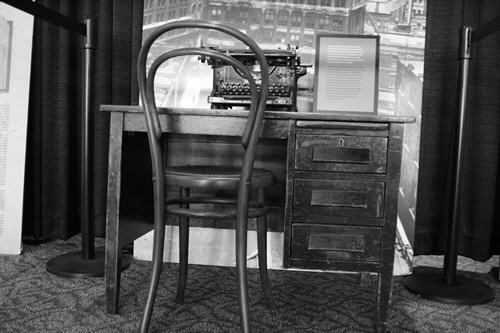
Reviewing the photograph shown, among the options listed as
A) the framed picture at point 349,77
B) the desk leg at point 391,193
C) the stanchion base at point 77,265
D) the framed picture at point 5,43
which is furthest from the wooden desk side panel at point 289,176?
the framed picture at point 5,43

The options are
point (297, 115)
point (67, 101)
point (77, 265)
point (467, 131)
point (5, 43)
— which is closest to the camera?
point (297, 115)

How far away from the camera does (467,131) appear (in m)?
2.75

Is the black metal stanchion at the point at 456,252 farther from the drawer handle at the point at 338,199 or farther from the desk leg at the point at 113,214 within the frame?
the desk leg at the point at 113,214

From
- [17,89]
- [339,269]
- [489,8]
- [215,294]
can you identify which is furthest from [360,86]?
[17,89]

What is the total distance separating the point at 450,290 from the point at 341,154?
1.00 metres

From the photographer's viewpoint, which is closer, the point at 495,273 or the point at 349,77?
the point at 349,77

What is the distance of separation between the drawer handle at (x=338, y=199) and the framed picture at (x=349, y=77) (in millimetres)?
851

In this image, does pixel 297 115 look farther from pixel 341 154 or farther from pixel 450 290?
pixel 450 290

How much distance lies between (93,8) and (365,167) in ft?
6.52

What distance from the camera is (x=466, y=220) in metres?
2.82

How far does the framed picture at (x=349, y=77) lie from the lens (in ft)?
8.23

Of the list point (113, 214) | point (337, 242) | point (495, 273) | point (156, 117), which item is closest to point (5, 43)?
point (113, 214)

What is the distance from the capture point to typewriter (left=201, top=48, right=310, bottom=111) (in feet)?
7.29

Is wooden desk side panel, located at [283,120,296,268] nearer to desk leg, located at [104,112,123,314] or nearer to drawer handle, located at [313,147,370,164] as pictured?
drawer handle, located at [313,147,370,164]
